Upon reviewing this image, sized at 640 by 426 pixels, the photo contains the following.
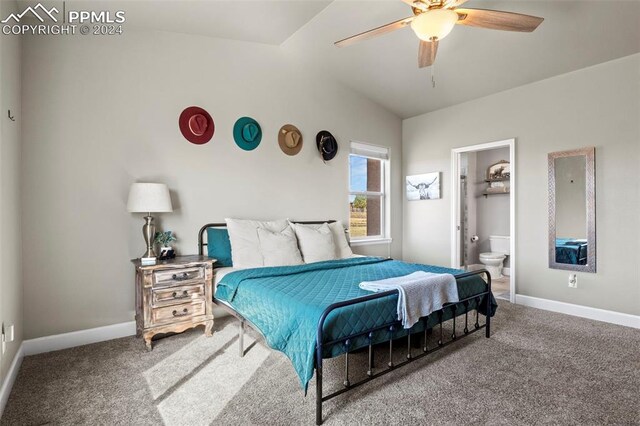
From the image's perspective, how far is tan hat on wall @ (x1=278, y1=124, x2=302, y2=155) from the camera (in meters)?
4.04

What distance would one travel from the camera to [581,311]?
355cm

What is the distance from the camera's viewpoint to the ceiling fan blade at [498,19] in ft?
6.96

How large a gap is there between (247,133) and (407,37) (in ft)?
6.53

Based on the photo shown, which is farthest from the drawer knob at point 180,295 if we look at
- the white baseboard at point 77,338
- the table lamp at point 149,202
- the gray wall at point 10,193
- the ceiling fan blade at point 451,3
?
the ceiling fan blade at point 451,3

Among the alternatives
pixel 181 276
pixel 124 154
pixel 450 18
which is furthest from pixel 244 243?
pixel 450 18

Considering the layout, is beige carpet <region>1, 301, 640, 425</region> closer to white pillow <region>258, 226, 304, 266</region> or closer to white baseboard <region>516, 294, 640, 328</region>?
white baseboard <region>516, 294, 640, 328</region>

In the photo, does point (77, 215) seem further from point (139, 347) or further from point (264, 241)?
point (264, 241)

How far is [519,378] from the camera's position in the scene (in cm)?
223

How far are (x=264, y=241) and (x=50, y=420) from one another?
199cm

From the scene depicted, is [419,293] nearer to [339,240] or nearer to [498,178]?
[339,240]

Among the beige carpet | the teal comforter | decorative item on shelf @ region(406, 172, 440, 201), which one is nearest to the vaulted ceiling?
decorative item on shelf @ region(406, 172, 440, 201)

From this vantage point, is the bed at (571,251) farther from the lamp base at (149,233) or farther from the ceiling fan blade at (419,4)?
the lamp base at (149,233)

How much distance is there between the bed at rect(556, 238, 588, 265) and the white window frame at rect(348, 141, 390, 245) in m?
2.22

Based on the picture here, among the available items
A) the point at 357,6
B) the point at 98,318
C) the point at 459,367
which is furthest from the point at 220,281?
the point at 357,6
